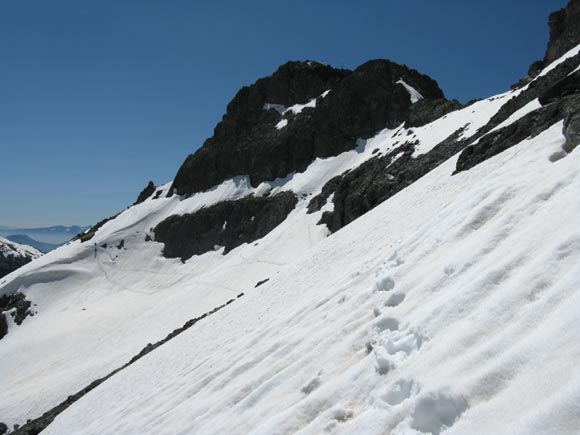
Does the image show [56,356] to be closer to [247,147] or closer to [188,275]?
[188,275]

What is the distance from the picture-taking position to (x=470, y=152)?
57.2 ft

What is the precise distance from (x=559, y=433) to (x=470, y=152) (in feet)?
54.5

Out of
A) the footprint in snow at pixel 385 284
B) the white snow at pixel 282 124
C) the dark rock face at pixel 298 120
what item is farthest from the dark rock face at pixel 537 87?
the white snow at pixel 282 124

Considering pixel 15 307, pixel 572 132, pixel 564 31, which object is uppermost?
pixel 15 307

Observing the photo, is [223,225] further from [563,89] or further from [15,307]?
[563,89]

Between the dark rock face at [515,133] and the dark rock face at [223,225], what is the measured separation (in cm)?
3836

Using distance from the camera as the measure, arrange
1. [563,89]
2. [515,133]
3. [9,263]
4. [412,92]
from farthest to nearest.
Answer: [9,263] < [412,92] < [563,89] < [515,133]

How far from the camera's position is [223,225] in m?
64.9

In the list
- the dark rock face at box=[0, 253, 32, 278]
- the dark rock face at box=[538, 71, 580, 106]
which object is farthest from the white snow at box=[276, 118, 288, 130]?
the dark rock face at box=[0, 253, 32, 278]

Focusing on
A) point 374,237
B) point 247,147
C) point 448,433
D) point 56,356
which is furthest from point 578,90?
point 247,147

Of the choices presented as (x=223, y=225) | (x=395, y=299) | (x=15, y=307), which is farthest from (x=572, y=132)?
(x=15, y=307)

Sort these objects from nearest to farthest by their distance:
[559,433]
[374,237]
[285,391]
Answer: [559,433] < [285,391] < [374,237]

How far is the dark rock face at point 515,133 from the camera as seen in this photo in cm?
1374

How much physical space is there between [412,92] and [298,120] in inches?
805
